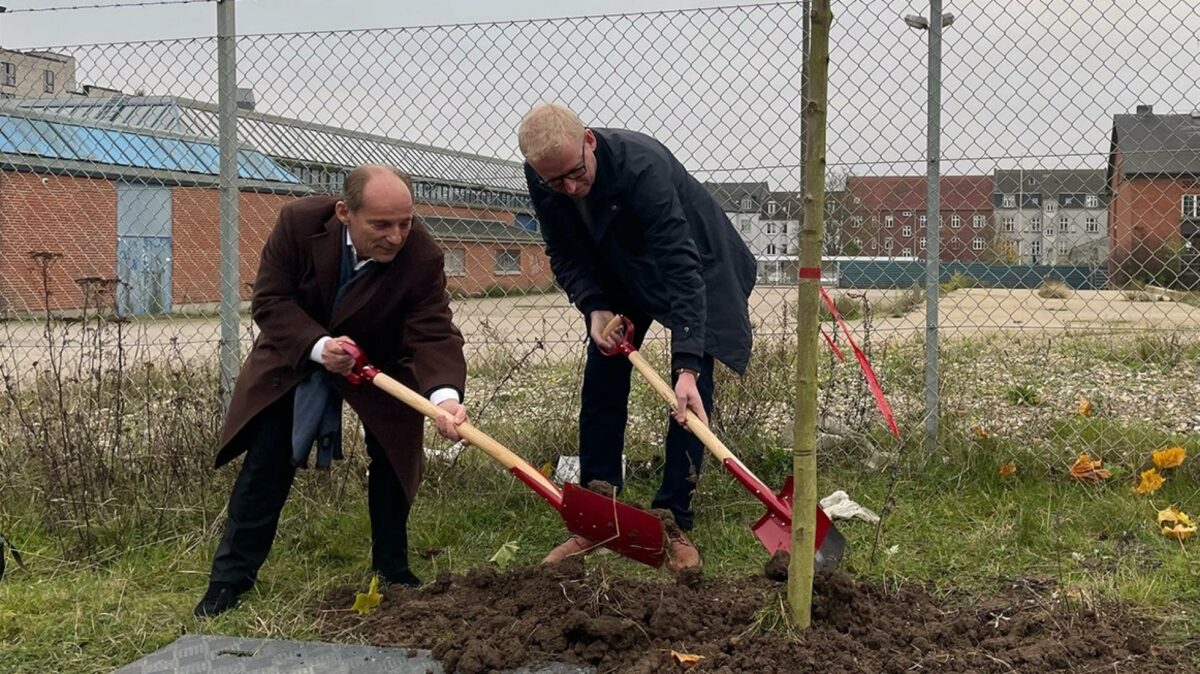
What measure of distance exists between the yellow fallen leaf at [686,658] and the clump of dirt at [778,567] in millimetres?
437

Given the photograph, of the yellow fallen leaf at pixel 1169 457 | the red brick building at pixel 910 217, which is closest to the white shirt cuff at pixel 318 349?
the red brick building at pixel 910 217

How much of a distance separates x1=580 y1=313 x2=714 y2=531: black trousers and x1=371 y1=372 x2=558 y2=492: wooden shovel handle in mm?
850

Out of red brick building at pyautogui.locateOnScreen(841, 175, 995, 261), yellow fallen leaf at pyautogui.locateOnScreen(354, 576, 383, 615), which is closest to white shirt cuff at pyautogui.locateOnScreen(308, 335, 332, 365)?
yellow fallen leaf at pyautogui.locateOnScreen(354, 576, 383, 615)

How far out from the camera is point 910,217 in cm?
469

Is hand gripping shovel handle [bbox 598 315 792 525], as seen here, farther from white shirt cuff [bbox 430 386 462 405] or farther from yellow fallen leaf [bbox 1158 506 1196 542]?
yellow fallen leaf [bbox 1158 506 1196 542]

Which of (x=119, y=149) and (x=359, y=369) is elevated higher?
(x=119, y=149)

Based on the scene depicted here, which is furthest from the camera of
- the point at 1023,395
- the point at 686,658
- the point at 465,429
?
the point at 1023,395

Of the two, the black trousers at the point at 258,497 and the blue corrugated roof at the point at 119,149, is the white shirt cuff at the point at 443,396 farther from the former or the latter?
the blue corrugated roof at the point at 119,149

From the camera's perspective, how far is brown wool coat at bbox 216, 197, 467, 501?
3.43 m

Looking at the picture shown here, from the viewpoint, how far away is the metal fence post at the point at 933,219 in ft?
14.7

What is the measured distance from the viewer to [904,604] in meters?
3.14

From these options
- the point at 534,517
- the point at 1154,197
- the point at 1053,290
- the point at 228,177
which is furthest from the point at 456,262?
the point at 1154,197

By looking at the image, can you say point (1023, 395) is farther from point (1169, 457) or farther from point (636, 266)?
point (636, 266)

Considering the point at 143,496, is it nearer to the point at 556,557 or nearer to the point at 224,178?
the point at 224,178
